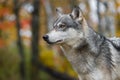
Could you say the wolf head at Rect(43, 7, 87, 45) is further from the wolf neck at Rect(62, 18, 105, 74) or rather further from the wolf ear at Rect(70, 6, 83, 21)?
the wolf neck at Rect(62, 18, 105, 74)

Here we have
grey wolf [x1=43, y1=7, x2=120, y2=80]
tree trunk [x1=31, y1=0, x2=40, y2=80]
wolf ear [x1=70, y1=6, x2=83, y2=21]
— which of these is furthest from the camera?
tree trunk [x1=31, y1=0, x2=40, y2=80]

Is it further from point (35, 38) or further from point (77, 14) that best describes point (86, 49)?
point (35, 38)

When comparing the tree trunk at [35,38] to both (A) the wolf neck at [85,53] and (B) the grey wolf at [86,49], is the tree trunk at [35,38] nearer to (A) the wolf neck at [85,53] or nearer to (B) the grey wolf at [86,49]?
(B) the grey wolf at [86,49]

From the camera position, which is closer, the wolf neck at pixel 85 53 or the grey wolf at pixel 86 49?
the grey wolf at pixel 86 49

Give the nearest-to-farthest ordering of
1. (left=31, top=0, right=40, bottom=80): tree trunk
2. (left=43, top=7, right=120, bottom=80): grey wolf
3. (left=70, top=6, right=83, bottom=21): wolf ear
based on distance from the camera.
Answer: (left=43, top=7, right=120, bottom=80): grey wolf < (left=70, top=6, right=83, bottom=21): wolf ear < (left=31, top=0, right=40, bottom=80): tree trunk

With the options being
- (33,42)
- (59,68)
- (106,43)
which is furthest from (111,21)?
(106,43)

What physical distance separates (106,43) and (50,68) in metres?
15.6

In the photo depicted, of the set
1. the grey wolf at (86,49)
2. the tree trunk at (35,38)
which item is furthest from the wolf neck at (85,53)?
the tree trunk at (35,38)

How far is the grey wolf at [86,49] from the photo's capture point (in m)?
9.41

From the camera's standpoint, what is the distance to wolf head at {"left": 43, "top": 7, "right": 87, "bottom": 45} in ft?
30.3

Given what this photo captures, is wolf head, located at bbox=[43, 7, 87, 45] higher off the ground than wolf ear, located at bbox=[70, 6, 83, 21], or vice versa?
wolf ear, located at bbox=[70, 6, 83, 21]

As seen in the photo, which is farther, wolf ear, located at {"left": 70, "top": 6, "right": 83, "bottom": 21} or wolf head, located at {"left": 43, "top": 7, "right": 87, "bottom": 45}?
wolf ear, located at {"left": 70, "top": 6, "right": 83, "bottom": 21}

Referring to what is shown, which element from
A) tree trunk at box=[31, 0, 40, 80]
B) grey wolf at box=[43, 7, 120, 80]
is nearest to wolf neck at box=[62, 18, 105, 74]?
grey wolf at box=[43, 7, 120, 80]

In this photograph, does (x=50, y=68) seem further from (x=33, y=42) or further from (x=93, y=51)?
(x=93, y=51)
